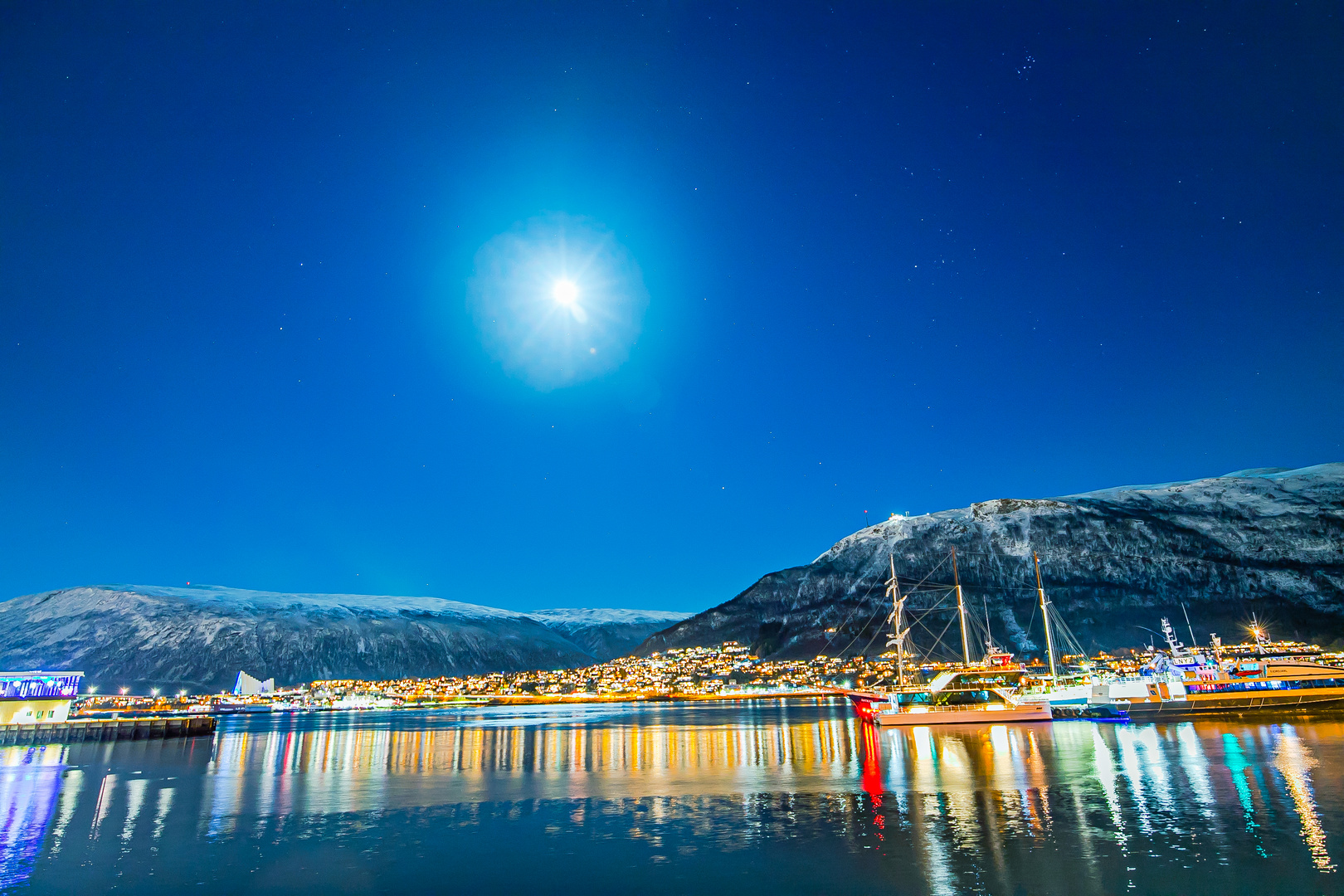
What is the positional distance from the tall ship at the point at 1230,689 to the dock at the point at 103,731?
125m

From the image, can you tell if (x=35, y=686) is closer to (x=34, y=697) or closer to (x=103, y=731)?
(x=34, y=697)

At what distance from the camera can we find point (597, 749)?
6988 cm

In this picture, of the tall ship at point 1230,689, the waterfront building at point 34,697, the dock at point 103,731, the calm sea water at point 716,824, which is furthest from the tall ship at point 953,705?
the waterfront building at point 34,697

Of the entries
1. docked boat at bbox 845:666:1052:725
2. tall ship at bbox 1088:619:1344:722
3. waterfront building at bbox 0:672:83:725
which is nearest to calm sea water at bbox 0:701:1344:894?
docked boat at bbox 845:666:1052:725

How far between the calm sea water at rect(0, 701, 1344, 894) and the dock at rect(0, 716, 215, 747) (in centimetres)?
5004

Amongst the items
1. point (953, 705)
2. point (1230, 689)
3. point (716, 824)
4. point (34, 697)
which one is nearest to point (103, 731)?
point (34, 697)

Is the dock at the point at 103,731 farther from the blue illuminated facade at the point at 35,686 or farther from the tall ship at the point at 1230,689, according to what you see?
the tall ship at the point at 1230,689

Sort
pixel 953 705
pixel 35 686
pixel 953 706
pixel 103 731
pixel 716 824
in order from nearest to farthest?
pixel 716 824
pixel 953 706
pixel 953 705
pixel 103 731
pixel 35 686

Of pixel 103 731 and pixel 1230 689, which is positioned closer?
pixel 1230 689

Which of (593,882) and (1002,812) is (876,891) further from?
(1002,812)

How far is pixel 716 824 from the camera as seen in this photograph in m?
27.7

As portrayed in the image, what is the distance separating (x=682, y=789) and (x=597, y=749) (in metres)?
34.2

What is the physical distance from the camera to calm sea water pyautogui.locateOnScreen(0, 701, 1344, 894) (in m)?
19.8

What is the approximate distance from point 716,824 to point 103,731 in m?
108
